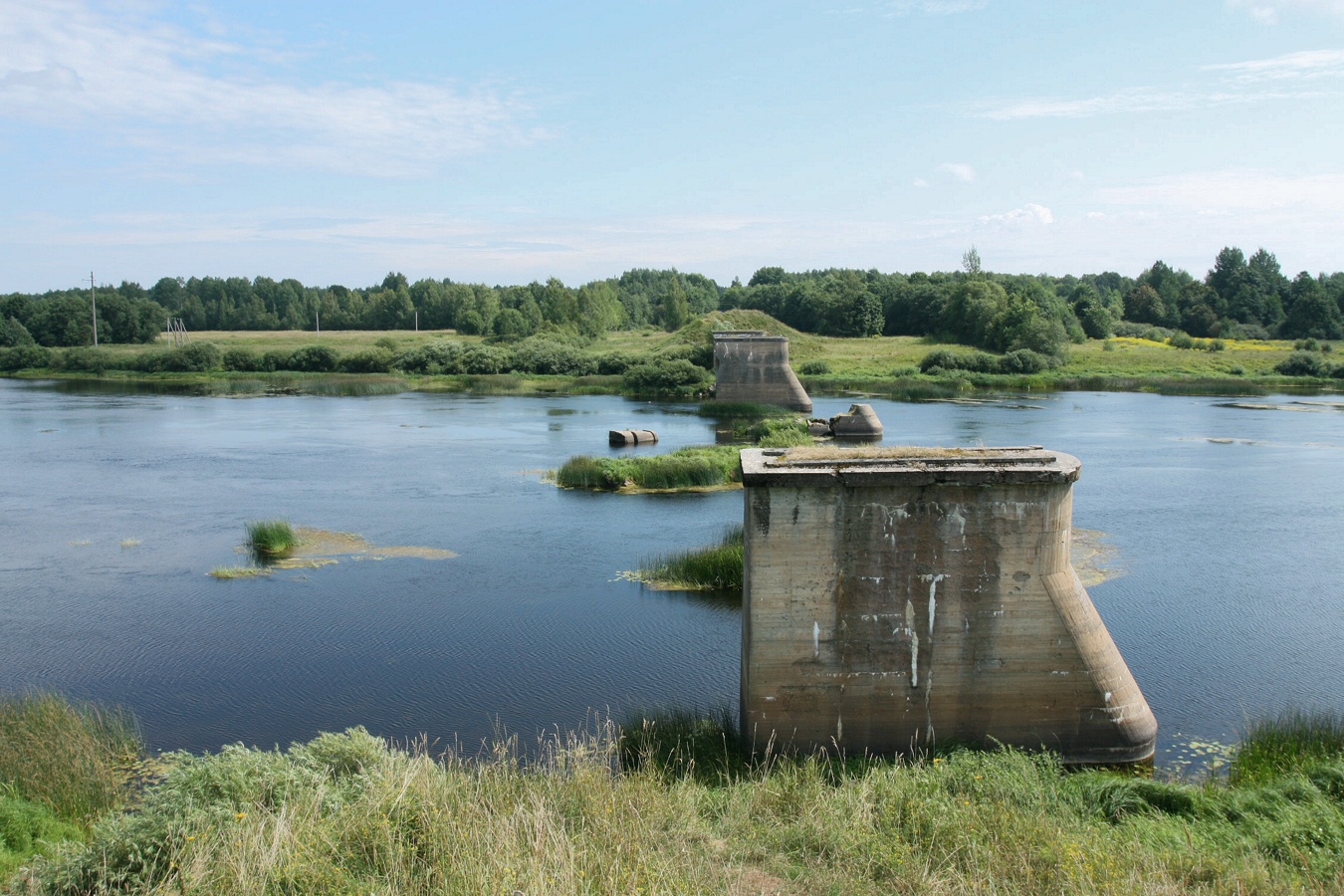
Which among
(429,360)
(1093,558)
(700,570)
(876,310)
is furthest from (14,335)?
(1093,558)

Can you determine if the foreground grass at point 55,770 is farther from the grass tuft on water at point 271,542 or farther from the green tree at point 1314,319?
the green tree at point 1314,319

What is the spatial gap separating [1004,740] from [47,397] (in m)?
62.6

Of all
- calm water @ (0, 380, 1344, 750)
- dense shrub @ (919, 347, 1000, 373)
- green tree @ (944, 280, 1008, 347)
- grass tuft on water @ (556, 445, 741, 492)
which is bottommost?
calm water @ (0, 380, 1344, 750)

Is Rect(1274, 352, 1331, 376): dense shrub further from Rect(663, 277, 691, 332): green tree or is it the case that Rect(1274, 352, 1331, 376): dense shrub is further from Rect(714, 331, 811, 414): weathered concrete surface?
Rect(663, 277, 691, 332): green tree

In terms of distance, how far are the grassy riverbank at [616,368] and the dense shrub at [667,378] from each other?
0.09m

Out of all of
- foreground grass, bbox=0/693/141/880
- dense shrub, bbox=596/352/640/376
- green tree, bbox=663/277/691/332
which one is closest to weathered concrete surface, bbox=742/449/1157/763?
foreground grass, bbox=0/693/141/880

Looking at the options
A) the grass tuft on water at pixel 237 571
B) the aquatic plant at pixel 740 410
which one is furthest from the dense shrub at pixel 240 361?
the grass tuft on water at pixel 237 571

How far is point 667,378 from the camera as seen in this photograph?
220 feet

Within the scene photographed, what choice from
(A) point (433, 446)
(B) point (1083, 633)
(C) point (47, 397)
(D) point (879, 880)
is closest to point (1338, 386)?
(A) point (433, 446)

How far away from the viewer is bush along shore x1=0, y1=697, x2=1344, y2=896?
7133 mm

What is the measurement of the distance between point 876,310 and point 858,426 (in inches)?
2488

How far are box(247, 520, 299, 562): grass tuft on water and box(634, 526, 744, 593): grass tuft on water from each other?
25.5 feet

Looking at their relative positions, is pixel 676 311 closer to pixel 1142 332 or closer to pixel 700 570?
pixel 1142 332

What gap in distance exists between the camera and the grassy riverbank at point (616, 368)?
6806cm
